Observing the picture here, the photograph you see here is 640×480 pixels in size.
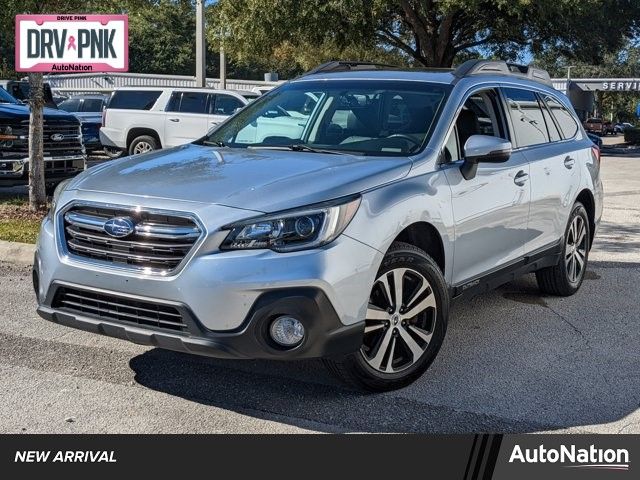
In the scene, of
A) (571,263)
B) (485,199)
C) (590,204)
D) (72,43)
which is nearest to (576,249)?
(571,263)

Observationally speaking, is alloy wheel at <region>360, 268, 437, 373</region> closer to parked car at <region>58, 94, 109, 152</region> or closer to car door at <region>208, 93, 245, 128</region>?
car door at <region>208, 93, 245, 128</region>

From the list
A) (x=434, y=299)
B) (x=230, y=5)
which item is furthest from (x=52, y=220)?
(x=230, y=5)

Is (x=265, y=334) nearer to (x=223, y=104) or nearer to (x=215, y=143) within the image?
(x=215, y=143)

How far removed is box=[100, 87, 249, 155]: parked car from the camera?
17297 mm

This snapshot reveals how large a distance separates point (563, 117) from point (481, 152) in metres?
2.33

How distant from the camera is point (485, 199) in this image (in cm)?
513

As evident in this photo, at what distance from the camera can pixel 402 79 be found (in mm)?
5418

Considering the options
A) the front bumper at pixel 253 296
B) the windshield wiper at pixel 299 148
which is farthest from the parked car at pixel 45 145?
the front bumper at pixel 253 296

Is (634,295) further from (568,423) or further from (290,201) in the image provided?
(290,201)

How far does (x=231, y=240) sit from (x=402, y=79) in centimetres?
214

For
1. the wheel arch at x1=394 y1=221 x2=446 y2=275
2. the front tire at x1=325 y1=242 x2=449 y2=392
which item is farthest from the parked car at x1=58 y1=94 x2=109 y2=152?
the front tire at x1=325 y1=242 x2=449 y2=392

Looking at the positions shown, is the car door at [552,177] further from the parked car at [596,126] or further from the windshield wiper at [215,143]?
the parked car at [596,126]

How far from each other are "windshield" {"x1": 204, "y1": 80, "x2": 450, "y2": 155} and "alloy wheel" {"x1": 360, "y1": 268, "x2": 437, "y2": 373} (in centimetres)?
86

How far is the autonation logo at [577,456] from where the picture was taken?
3551 millimetres
